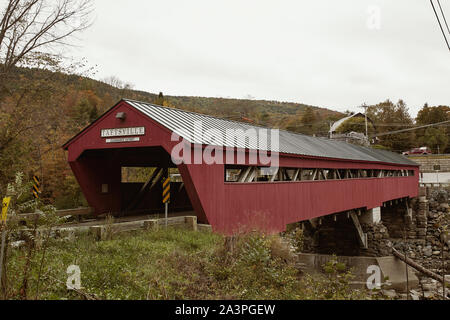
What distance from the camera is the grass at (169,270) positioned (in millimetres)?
5180

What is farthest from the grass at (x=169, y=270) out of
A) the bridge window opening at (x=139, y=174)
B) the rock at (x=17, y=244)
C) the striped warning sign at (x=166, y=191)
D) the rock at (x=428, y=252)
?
the rock at (x=428, y=252)

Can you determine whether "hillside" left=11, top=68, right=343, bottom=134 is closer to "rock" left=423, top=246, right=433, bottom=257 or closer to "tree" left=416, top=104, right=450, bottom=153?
"tree" left=416, top=104, right=450, bottom=153

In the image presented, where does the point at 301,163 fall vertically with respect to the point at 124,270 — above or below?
above

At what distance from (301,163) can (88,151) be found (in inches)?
295

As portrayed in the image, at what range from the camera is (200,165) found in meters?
9.07

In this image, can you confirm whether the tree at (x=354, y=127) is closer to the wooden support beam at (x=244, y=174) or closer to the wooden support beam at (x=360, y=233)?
the wooden support beam at (x=360, y=233)

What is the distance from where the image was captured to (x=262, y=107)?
426 feet

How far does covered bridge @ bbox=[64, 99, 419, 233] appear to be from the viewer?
30.4 feet

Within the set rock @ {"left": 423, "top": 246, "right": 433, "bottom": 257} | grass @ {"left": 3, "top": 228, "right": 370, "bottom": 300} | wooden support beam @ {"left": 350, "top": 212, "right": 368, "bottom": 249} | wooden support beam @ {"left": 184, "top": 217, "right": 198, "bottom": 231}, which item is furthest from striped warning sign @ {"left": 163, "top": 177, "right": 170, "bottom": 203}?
rock @ {"left": 423, "top": 246, "right": 433, "bottom": 257}

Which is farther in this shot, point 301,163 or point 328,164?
point 328,164

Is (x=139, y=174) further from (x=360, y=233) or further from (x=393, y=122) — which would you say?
(x=393, y=122)

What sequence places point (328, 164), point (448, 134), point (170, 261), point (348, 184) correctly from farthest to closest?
point (448, 134) < point (348, 184) < point (328, 164) < point (170, 261)
